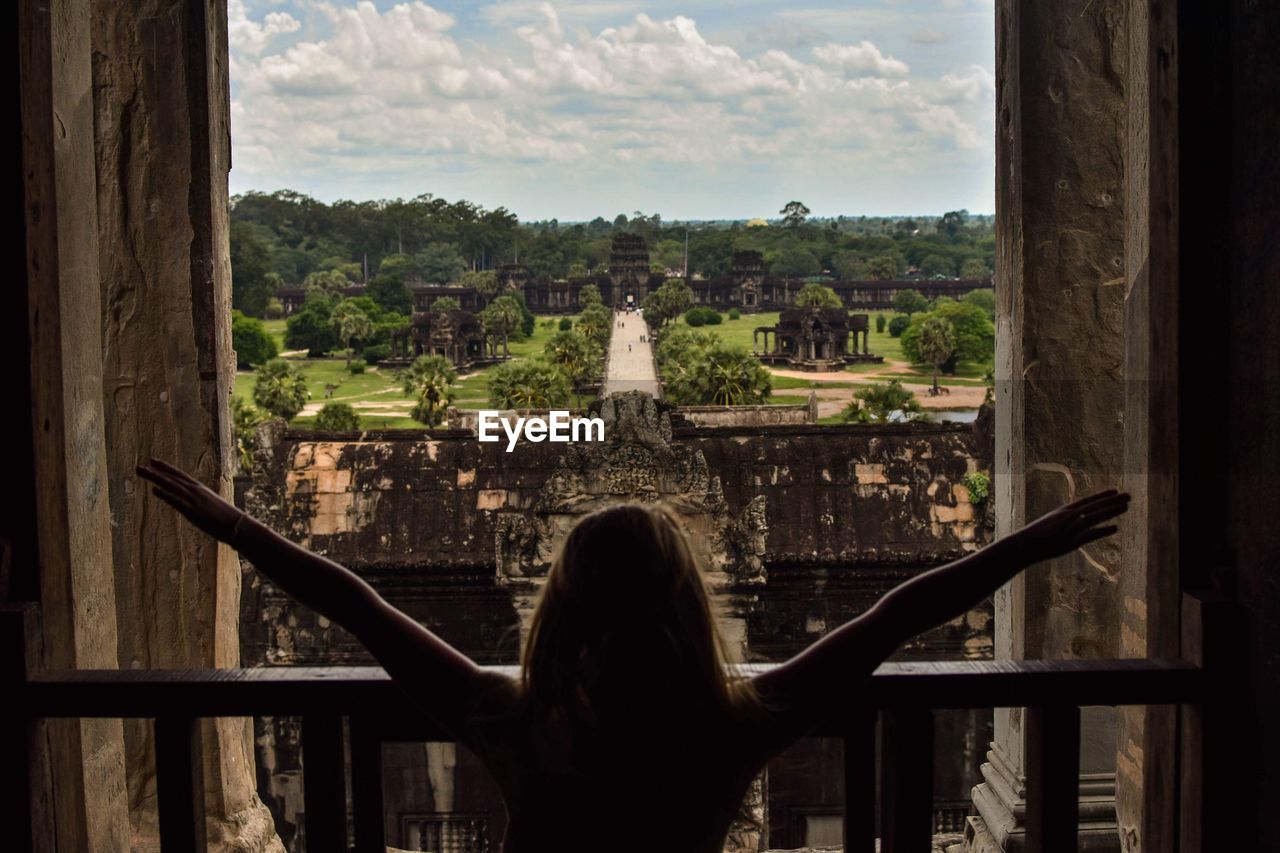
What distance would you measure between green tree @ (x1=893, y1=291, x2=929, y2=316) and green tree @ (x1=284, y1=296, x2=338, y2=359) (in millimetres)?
41017

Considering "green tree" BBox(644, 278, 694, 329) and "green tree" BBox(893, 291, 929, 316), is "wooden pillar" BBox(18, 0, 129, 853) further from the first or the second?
"green tree" BBox(893, 291, 929, 316)

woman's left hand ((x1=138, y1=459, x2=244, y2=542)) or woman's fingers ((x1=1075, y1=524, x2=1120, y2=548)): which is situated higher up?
woman's left hand ((x1=138, y1=459, x2=244, y2=542))

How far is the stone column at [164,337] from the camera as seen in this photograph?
3.70 metres

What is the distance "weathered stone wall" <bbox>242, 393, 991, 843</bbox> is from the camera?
8406 mm

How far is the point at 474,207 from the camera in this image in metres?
152

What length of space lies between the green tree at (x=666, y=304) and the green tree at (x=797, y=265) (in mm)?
36434

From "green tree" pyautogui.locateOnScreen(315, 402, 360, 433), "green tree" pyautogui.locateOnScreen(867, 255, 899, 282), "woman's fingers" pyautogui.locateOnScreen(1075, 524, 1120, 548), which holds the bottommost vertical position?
"green tree" pyautogui.locateOnScreen(315, 402, 360, 433)

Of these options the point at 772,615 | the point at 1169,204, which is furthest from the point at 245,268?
the point at 1169,204

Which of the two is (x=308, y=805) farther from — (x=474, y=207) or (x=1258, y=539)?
(x=474, y=207)

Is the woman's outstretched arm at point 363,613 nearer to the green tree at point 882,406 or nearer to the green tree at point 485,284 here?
the green tree at point 882,406

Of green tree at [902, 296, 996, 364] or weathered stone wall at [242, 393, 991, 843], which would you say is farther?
green tree at [902, 296, 996, 364]

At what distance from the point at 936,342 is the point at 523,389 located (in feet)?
104

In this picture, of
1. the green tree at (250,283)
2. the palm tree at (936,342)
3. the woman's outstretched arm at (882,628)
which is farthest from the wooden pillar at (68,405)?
the green tree at (250,283)

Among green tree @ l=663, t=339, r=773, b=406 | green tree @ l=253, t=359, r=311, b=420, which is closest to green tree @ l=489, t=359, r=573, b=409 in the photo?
green tree @ l=663, t=339, r=773, b=406
